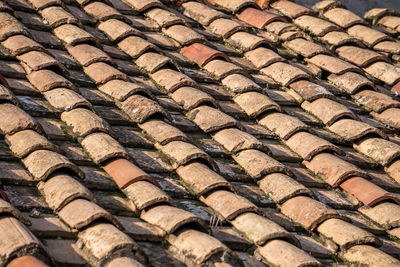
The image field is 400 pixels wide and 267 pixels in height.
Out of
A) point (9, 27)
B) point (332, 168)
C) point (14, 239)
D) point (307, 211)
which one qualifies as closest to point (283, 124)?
point (332, 168)

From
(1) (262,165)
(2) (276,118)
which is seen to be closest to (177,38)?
(2) (276,118)

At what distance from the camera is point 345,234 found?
3.48 m

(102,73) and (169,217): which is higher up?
(102,73)

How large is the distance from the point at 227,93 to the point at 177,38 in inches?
31.7

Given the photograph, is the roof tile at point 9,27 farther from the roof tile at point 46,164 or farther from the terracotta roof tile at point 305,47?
the terracotta roof tile at point 305,47

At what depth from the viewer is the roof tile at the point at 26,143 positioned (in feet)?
10.8

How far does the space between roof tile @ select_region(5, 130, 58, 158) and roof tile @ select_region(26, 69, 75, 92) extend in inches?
23.8

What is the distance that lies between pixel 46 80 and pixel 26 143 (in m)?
0.78

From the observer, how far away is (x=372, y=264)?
3.31m

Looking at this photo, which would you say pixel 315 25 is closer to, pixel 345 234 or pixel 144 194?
pixel 345 234

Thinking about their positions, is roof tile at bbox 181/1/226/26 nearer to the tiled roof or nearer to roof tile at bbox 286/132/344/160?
the tiled roof

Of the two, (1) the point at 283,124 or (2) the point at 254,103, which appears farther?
(2) the point at 254,103

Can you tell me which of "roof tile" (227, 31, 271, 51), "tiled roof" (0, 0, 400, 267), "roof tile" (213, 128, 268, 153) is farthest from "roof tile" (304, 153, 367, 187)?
"roof tile" (227, 31, 271, 51)

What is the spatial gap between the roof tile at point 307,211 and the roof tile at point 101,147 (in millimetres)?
1001
